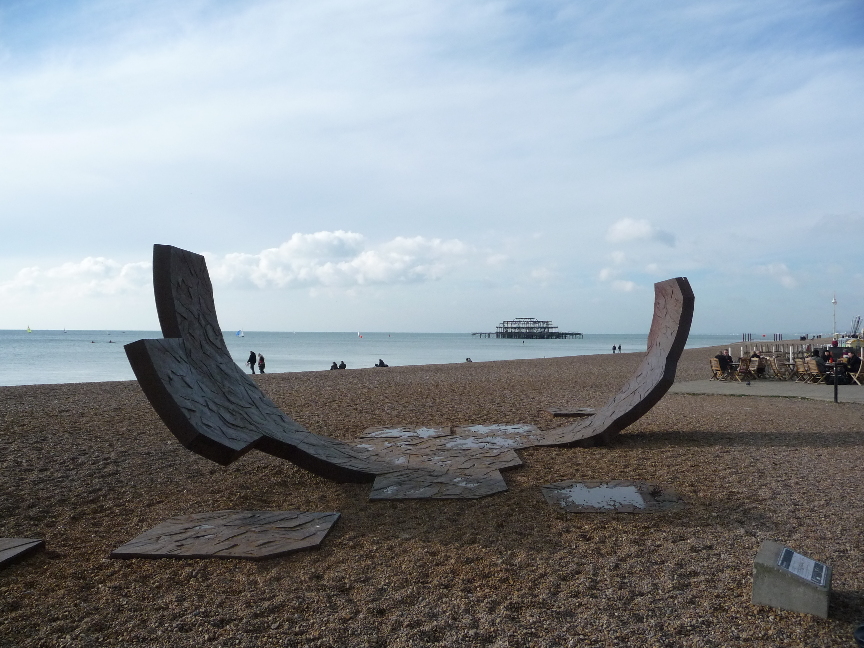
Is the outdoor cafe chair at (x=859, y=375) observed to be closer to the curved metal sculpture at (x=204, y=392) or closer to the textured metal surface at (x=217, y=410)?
the textured metal surface at (x=217, y=410)

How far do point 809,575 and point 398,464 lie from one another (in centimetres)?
404

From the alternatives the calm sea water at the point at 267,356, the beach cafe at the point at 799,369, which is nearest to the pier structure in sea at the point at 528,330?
the calm sea water at the point at 267,356

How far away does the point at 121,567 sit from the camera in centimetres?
393

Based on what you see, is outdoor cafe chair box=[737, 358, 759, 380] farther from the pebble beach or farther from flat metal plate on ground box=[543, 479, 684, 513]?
flat metal plate on ground box=[543, 479, 684, 513]

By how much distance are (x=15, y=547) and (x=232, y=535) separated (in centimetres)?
133

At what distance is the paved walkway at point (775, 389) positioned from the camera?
474 inches

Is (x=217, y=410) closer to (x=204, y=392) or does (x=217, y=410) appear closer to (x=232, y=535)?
(x=204, y=392)

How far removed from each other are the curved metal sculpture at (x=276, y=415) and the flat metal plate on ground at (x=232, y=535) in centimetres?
47

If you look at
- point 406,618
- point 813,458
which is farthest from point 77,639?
point 813,458

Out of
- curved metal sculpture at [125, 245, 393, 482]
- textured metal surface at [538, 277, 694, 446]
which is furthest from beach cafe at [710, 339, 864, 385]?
curved metal sculpture at [125, 245, 393, 482]

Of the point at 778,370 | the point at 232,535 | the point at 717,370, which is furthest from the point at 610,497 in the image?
the point at 778,370

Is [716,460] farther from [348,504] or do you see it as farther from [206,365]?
[206,365]

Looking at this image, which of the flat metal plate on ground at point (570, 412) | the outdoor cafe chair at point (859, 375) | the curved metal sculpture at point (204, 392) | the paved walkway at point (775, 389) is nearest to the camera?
the curved metal sculpture at point (204, 392)

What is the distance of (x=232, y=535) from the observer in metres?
4.40
